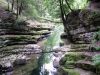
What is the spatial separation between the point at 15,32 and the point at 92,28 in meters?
16.3

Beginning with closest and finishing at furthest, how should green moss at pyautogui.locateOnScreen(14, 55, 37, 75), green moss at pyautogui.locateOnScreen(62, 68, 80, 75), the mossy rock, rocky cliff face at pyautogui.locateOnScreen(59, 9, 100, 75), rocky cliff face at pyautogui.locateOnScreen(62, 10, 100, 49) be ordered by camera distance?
green moss at pyautogui.locateOnScreen(62, 68, 80, 75)
rocky cliff face at pyautogui.locateOnScreen(59, 9, 100, 75)
the mossy rock
green moss at pyautogui.locateOnScreen(14, 55, 37, 75)
rocky cliff face at pyautogui.locateOnScreen(62, 10, 100, 49)

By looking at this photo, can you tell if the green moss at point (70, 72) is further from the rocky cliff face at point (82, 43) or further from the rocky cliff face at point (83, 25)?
the rocky cliff face at point (83, 25)

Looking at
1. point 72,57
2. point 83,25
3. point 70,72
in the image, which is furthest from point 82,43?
point 70,72

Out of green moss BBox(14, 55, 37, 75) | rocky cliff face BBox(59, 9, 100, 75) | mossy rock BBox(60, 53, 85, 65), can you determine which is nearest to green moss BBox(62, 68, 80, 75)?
rocky cliff face BBox(59, 9, 100, 75)

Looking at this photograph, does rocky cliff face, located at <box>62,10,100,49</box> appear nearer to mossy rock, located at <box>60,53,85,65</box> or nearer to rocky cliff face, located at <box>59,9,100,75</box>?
rocky cliff face, located at <box>59,9,100,75</box>

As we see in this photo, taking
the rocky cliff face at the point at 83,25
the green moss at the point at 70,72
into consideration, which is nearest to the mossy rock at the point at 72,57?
the green moss at the point at 70,72

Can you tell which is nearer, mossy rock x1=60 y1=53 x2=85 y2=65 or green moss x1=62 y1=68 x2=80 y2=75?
green moss x1=62 y1=68 x2=80 y2=75

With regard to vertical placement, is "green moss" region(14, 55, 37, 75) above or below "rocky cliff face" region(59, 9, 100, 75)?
below

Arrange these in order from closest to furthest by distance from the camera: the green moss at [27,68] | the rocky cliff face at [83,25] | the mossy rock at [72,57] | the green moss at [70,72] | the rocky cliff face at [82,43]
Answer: the green moss at [70,72]
the rocky cliff face at [82,43]
the mossy rock at [72,57]
the green moss at [27,68]
the rocky cliff face at [83,25]

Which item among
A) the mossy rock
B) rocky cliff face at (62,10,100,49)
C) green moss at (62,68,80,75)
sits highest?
rocky cliff face at (62,10,100,49)

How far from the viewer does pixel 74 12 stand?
2923cm

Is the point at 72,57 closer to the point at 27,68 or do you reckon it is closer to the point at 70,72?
the point at 70,72

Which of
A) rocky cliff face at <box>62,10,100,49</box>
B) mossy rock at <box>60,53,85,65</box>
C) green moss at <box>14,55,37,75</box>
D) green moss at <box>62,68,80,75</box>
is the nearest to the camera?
green moss at <box>62,68,80,75</box>

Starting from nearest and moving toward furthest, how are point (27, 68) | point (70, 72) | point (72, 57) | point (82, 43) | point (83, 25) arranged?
point (70, 72)
point (72, 57)
point (27, 68)
point (82, 43)
point (83, 25)
